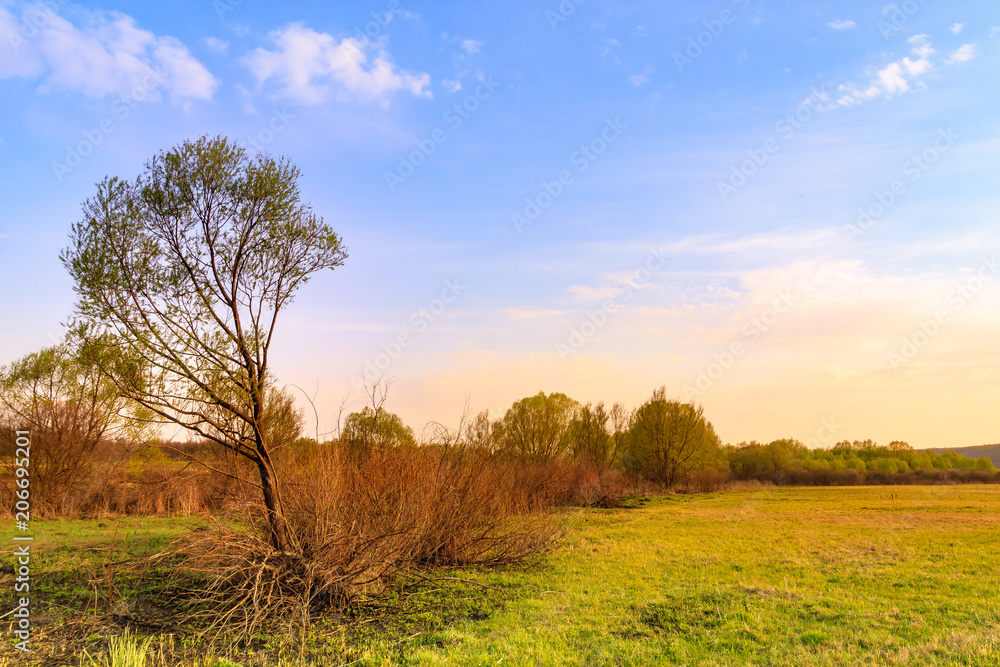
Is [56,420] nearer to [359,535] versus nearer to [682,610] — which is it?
[359,535]

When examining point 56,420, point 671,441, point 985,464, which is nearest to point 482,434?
point 56,420

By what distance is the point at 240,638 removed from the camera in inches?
226

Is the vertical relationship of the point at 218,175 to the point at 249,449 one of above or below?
above

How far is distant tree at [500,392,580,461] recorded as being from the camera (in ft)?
117

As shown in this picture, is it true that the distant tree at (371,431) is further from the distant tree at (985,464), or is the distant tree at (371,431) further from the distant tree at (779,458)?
the distant tree at (985,464)

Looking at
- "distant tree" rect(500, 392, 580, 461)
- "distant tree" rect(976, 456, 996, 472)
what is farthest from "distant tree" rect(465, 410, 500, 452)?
"distant tree" rect(976, 456, 996, 472)

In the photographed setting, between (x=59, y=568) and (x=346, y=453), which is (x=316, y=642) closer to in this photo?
(x=346, y=453)

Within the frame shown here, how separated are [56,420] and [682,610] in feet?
71.9

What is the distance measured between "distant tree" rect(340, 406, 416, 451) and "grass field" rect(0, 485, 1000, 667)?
230 centimetres

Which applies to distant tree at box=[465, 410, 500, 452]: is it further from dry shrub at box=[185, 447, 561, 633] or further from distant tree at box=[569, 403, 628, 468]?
distant tree at box=[569, 403, 628, 468]

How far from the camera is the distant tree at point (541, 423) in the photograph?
35594mm

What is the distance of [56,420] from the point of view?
63.1 feet

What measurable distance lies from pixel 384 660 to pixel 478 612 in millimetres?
1983

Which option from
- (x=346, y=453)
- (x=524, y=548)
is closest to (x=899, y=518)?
(x=524, y=548)
